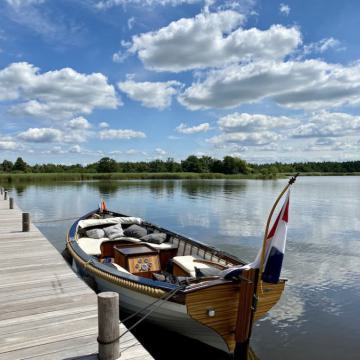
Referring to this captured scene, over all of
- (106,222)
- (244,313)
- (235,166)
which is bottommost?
(244,313)

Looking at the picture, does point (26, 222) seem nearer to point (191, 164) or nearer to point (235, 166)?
point (235, 166)

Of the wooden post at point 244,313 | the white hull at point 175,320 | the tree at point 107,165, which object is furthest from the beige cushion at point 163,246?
the tree at point 107,165

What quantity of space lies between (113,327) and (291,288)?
7144mm

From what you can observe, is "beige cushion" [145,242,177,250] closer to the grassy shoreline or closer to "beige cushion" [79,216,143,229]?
"beige cushion" [79,216,143,229]

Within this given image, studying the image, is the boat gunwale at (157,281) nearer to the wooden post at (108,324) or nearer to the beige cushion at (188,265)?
the beige cushion at (188,265)

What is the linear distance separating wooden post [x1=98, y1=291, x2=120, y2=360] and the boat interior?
207cm

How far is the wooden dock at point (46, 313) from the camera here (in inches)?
169

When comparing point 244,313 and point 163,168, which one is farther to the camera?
point 163,168

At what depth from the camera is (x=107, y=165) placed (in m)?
102

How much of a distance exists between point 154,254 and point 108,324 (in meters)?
4.15

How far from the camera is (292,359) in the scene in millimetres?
6277

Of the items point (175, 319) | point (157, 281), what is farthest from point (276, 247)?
point (157, 281)

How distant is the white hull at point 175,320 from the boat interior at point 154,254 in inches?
21.0

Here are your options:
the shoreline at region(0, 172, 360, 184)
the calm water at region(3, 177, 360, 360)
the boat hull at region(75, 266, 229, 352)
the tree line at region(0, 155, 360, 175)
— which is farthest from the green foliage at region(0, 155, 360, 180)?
the boat hull at region(75, 266, 229, 352)
